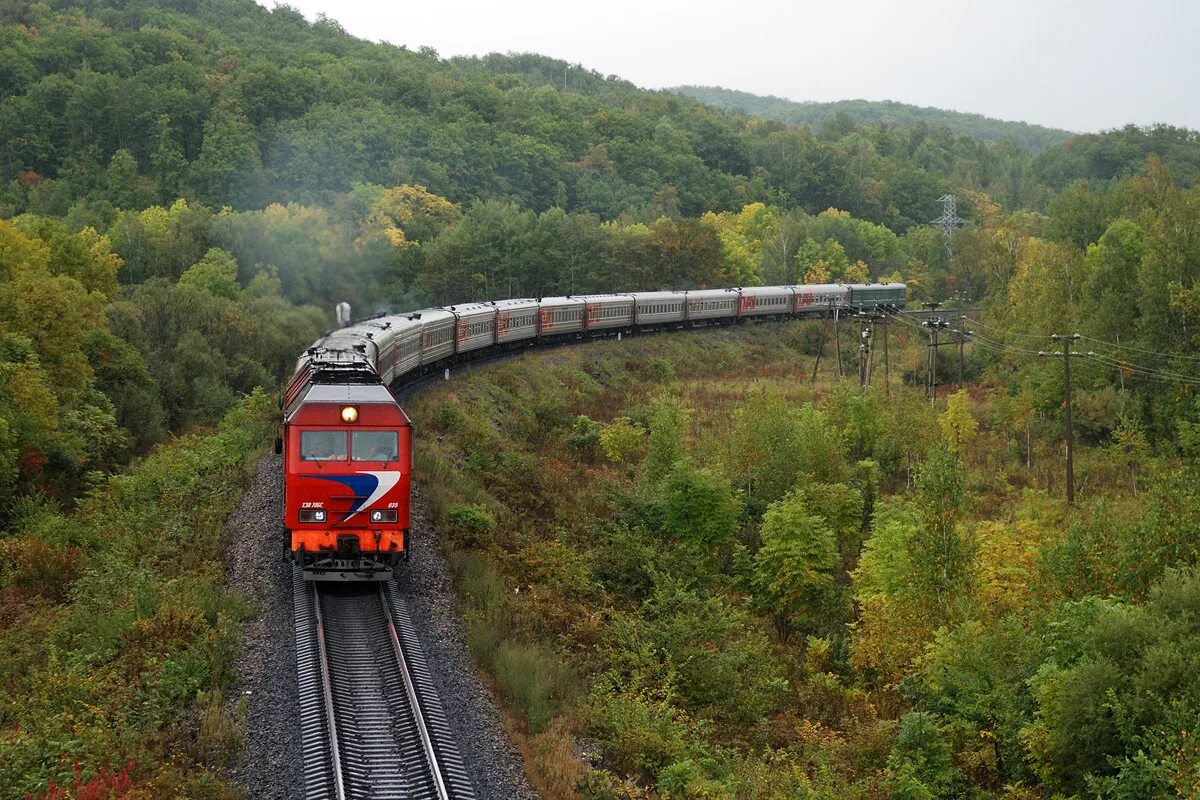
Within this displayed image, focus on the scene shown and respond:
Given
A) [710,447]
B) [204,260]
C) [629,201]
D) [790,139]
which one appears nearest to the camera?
[710,447]

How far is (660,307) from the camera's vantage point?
234 feet

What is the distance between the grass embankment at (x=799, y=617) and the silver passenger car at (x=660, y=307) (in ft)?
99.2

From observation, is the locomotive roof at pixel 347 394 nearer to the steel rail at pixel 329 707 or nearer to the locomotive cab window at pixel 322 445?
the locomotive cab window at pixel 322 445

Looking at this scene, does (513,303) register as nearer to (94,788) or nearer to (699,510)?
(699,510)

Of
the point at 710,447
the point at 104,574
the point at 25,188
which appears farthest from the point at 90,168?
the point at 104,574

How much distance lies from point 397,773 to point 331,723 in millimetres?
1288

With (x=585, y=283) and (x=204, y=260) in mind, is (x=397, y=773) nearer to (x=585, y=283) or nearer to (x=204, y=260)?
(x=204, y=260)

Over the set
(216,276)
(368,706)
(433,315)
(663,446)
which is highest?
(216,276)

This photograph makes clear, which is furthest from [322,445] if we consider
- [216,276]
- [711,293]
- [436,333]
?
[711,293]

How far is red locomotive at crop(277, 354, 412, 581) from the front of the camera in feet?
64.4

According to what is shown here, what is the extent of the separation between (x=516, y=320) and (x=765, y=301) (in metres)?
30.5

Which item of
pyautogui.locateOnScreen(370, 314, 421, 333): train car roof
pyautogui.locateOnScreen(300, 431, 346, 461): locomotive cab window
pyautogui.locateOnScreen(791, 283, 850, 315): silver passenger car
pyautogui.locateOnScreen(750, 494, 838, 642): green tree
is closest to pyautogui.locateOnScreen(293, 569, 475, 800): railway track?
pyautogui.locateOnScreen(300, 431, 346, 461): locomotive cab window

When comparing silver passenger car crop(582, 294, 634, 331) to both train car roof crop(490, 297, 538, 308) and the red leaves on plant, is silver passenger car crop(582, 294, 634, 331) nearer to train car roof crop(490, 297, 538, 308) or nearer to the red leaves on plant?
train car roof crop(490, 297, 538, 308)

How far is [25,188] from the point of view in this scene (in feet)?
307
